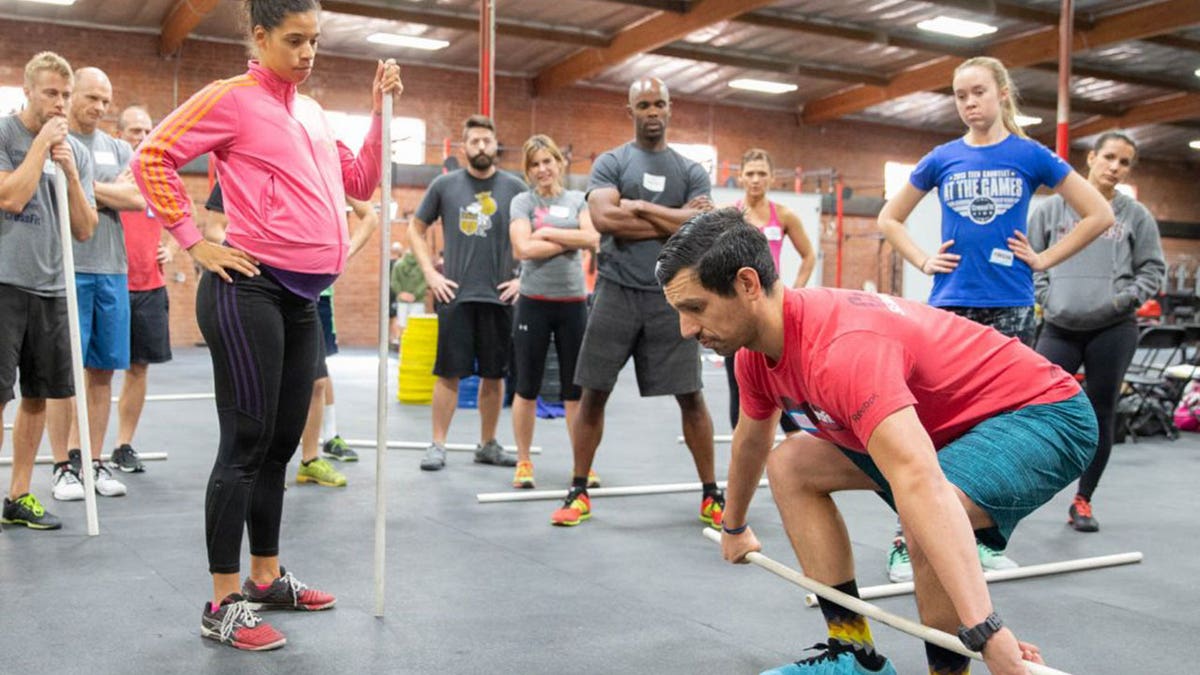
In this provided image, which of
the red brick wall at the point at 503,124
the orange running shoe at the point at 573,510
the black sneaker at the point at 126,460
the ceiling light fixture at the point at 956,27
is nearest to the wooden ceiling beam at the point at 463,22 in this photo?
the red brick wall at the point at 503,124

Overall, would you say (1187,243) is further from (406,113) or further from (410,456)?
(410,456)

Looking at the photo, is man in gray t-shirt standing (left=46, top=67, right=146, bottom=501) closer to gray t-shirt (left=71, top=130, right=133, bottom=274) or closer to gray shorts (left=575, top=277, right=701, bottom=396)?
gray t-shirt (left=71, top=130, right=133, bottom=274)

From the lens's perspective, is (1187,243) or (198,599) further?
(1187,243)

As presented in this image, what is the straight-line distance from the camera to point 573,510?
3697mm

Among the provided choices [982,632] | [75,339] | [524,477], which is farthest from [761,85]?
[982,632]

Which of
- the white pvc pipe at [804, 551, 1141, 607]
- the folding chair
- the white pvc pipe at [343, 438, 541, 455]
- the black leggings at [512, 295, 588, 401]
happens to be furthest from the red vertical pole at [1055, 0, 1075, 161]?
the white pvc pipe at [804, 551, 1141, 607]

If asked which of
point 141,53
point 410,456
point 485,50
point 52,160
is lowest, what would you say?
point 410,456

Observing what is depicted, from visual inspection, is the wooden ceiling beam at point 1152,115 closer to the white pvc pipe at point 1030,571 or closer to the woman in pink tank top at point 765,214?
the woman in pink tank top at point 765,214

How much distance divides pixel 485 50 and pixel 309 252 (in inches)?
257

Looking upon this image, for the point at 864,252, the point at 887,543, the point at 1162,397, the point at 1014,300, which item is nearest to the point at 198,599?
the point at 887,543

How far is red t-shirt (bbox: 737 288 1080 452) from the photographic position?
5.48 feet

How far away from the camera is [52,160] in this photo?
332 cm

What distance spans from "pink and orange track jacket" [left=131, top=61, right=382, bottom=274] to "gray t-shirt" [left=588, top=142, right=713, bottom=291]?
140cm

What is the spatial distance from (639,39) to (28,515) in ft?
37.8
